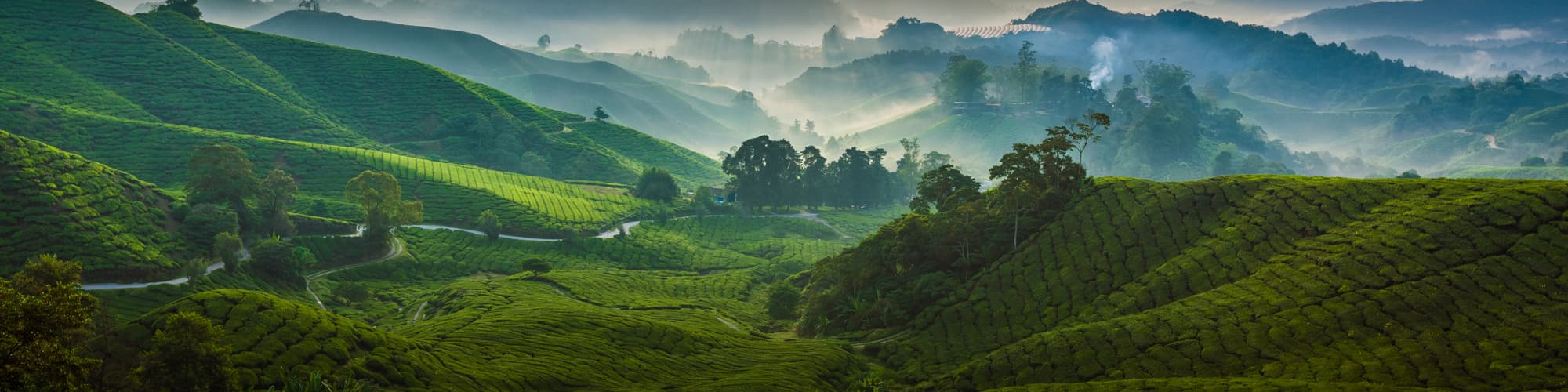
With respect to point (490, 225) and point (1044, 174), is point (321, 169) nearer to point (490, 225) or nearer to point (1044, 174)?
point (490, 225)

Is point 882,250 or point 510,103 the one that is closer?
point 882,250

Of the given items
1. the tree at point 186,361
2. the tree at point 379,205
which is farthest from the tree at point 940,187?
the tree at point 186,361

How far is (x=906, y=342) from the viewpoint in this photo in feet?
159

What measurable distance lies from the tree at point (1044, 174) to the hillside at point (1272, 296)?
14.8 feet

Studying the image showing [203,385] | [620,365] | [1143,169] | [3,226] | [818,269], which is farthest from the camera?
[1143,169]

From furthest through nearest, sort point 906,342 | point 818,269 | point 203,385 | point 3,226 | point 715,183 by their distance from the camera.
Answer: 1. point 715,183
2. point 818,269
3. point 3,226
4. point 906,342
5. point 203,385

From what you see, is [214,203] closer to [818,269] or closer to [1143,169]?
[818,269]

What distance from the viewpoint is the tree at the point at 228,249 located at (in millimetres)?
59750

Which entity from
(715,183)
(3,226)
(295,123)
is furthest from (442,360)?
(715,183)

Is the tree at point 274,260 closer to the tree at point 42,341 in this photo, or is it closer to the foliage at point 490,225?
the foliage at point 490,225

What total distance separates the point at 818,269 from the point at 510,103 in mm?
124217

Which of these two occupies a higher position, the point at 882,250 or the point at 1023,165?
the point at 1023,165

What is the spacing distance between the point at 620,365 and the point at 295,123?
112463 millimetres

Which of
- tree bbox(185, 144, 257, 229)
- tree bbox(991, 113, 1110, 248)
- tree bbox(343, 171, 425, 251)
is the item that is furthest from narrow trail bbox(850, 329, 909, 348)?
tree bbox(185, 144, 257, 229)
